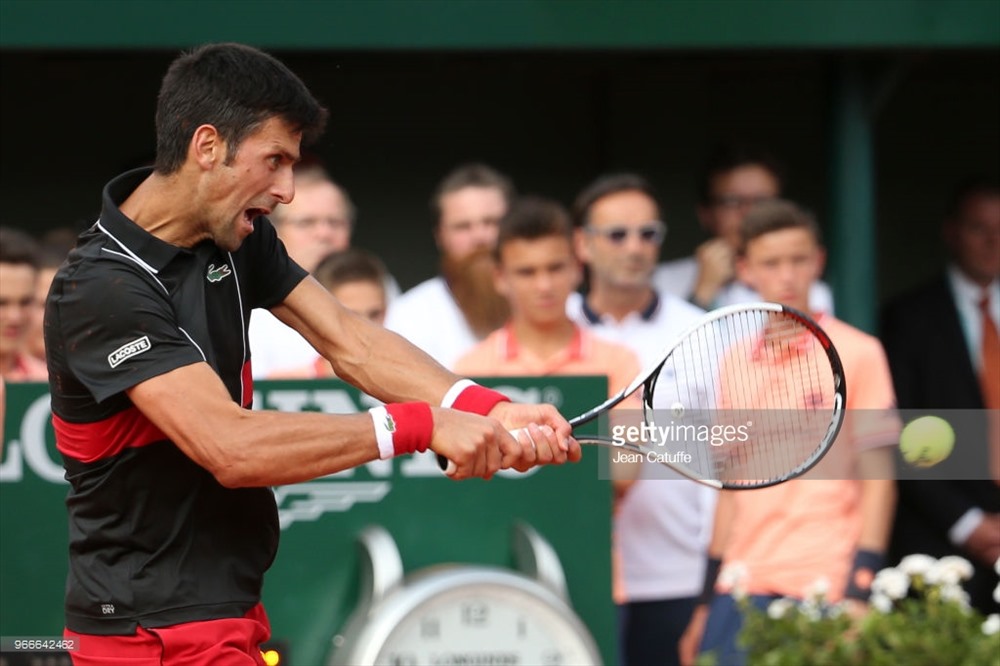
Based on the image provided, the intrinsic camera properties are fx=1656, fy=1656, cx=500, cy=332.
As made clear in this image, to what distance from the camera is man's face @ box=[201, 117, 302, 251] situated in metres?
3.31

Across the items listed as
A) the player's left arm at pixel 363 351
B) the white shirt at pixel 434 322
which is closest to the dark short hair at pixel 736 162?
the white shirt at pixel 434 322

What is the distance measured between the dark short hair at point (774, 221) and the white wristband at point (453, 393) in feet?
6.84

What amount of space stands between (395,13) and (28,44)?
1471mm

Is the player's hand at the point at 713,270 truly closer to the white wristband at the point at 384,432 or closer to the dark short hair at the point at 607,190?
the dark short hair at the point at 607,190

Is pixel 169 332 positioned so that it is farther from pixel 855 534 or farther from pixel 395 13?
pixel 395 13

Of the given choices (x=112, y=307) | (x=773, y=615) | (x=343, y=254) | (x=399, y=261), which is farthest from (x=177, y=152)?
(x=399, y=261)

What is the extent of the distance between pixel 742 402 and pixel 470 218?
2040 mm

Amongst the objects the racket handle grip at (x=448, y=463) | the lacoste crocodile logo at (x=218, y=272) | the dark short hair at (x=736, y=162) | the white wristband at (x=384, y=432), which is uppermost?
the dark short hair at (x=736, y=162)

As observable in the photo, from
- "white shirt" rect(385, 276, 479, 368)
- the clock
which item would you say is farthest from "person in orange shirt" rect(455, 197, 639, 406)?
the clock

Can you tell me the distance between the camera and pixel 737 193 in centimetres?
638


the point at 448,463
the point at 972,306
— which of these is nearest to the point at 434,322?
the point at 972,306

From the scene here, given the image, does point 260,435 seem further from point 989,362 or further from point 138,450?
point 989,362

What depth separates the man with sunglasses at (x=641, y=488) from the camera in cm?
506

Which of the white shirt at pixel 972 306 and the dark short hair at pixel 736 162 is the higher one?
the dark short hair at pixel 736 162
